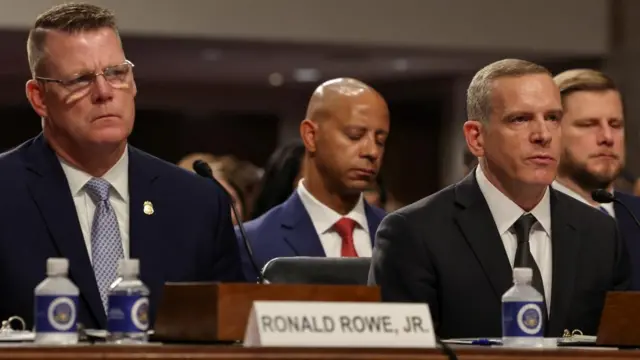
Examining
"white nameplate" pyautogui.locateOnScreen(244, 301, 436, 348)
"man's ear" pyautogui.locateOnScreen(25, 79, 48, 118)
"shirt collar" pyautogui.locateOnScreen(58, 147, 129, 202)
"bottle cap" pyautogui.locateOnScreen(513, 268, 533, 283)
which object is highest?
"man's ear" pyautogui.locateOnScreen(25, 79, 48, 118)

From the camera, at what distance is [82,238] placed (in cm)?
358

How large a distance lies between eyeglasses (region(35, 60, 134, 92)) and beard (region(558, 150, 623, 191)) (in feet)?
Answer: 7.66

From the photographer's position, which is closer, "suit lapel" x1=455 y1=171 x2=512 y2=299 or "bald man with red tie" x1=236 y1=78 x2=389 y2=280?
"suit lapel" x1=455 y1=171 x2=512 y2=299

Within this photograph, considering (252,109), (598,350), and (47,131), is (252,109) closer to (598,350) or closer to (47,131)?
(47,131)

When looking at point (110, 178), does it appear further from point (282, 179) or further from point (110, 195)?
point (282, 179)

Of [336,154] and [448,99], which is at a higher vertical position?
[448,99]

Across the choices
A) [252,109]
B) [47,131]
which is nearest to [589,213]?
[47,131]

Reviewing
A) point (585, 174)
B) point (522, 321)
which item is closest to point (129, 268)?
point (522, 321)

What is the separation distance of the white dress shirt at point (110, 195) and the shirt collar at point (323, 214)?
6.44 feet

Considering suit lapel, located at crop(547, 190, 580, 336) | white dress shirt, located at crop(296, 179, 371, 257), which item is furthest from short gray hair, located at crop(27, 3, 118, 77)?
white dress shirt, located at crop(296, 179, 371, 257)

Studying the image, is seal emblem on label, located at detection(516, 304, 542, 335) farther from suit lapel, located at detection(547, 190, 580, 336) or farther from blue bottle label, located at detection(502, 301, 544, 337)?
suit lapel, located at detection(547, 190, 580, 336)

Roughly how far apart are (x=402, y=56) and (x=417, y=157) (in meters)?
3.29

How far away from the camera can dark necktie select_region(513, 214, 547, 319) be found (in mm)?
3825

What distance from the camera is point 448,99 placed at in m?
14.2
